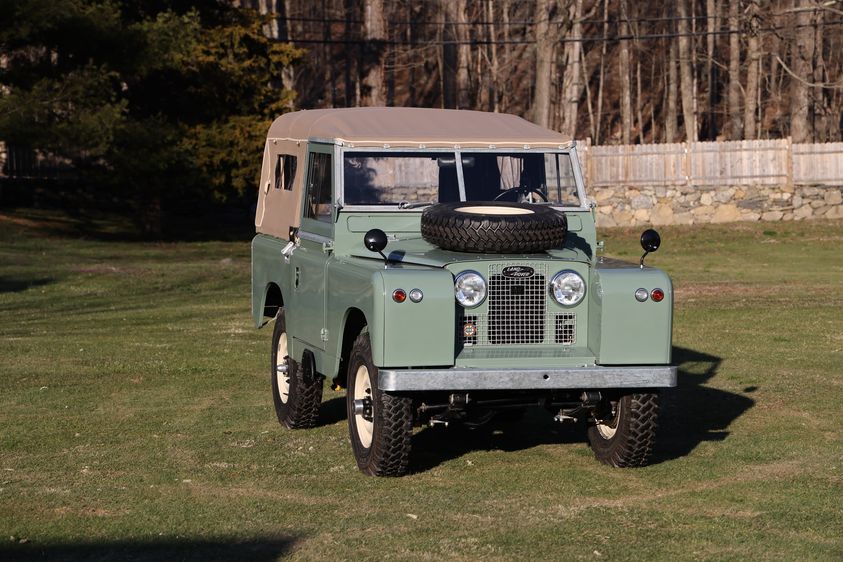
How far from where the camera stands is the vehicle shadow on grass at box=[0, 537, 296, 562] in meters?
6.93

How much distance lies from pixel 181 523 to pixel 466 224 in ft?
8.47

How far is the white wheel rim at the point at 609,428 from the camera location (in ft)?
29.5

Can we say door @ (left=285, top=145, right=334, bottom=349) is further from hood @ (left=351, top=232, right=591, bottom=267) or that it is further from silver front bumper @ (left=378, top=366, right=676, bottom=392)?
silver front bumper @ (left=378, top=366, right=676, bottom=392)

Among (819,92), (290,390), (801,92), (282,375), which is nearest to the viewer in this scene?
(290,390)

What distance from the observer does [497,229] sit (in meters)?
8.58

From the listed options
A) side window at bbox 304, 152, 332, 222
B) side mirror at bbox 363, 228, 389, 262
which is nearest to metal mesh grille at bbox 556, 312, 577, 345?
side mirror at bbox 363, 228, 389, 262

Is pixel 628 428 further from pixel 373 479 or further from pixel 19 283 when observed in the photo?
pixel 19 283

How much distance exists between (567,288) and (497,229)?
596 millimetres

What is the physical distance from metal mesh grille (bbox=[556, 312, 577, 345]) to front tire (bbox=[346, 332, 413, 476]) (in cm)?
108

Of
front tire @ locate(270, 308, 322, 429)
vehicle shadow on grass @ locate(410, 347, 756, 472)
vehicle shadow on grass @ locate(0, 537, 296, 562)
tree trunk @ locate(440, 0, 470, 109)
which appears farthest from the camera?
tree trunk @ locate(440, 0, 470, 109)

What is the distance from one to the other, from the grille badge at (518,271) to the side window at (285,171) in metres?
2.86

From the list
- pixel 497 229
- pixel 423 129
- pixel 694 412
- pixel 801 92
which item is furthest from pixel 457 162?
pixel 801 92

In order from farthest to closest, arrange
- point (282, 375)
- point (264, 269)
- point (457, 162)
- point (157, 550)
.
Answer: point (264, 269) → point (282, 375) → point (457, 162) → point (157, 550)

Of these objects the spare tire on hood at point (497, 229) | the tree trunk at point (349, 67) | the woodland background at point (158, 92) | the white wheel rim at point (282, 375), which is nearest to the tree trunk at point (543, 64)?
the woodland background at point (158, 92)
